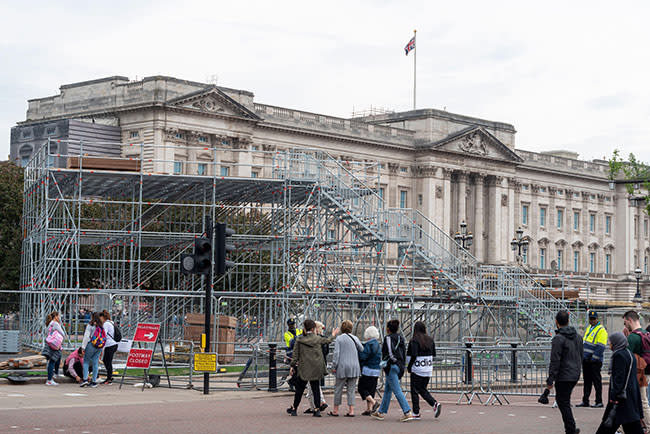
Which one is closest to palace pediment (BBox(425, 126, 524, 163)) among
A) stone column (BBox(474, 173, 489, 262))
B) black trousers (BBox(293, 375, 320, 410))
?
stone column (BBox(474, 173, 489, 262))

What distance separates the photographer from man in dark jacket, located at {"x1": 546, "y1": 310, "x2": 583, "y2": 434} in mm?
16344

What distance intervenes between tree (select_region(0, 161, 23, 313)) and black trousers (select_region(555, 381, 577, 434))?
38.8 metres

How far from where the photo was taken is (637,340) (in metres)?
16.5

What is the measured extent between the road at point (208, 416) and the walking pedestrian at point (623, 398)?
3.68 metres

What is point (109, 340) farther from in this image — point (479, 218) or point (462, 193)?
point (479, 218)

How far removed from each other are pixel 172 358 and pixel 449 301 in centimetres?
1150

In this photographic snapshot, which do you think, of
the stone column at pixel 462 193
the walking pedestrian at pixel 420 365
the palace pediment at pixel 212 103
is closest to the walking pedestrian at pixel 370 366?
the walking pedestrian at pixel 420 365

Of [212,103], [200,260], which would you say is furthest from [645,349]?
[212,103]

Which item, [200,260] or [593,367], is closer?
[200,260]

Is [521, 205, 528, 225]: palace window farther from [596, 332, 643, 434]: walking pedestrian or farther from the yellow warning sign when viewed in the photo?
[596, 332, 643, 434]: walking pedestrian

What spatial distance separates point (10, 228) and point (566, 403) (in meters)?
41.3

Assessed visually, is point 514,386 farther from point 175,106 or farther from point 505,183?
point 505,183

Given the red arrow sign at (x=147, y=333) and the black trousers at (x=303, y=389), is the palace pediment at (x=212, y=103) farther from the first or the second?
the black trousers at (x=303, y=389)

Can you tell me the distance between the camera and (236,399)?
2258 centimetres
